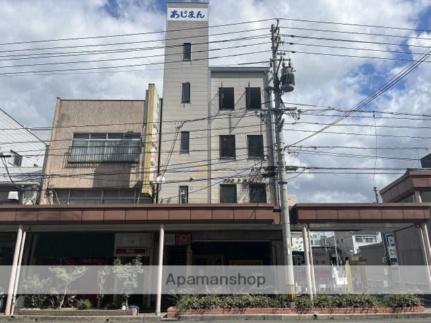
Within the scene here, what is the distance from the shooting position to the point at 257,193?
23812mm

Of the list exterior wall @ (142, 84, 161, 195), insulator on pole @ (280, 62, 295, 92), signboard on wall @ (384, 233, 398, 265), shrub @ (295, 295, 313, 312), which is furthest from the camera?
signboard on wall @ (384, 233, 398, 265)

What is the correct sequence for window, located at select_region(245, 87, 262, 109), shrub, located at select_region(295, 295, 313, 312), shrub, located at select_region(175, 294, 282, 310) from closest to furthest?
shrub, located at select_region(295, 295, 313, 312), shrub, located at select_region(175, 294, 282, 310), window, located at select_region(245, 87, 262, 109)

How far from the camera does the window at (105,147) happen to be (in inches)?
928

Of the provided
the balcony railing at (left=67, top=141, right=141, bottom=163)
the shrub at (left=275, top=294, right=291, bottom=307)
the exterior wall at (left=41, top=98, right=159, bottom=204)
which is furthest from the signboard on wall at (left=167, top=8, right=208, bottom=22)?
the shrub at (left=275, top=294, right=291, bottom=307)

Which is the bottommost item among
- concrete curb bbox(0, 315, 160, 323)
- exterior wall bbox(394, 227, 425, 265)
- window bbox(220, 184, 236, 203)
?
concrete curb bbox(0, 315, 160, 323)

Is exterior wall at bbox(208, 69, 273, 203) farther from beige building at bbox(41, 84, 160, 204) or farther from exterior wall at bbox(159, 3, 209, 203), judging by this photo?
beige building at bbox(41, 84, 160, 204)

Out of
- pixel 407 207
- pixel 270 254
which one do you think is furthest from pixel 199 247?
pixel 407 207

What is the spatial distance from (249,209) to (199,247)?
5.56 m

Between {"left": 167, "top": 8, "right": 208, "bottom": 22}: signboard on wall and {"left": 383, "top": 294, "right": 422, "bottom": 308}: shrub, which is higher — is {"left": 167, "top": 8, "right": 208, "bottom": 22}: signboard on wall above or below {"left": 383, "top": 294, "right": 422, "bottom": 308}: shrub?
above

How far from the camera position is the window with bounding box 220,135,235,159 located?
2477 cm

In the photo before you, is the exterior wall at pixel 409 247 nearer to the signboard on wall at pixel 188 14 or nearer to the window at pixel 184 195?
the window at pixel 184 195

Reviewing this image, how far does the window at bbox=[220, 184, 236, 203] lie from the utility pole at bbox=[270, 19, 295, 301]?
7.34 metres

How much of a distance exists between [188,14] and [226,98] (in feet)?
25.1

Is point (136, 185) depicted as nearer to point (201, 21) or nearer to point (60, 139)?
point (60, 139)
